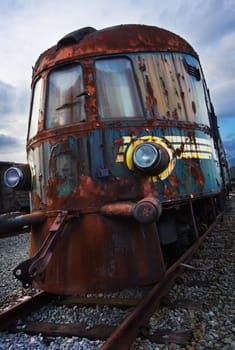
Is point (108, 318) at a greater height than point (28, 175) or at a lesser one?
lesser

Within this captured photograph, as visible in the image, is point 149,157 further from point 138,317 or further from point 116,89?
point 138,317

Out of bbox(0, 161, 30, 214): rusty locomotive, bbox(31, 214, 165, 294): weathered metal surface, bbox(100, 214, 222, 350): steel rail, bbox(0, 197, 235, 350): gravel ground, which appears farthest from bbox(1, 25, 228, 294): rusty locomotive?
bbox(0, 161, 30, 214): rusty locomotive

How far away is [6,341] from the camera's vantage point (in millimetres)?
2979

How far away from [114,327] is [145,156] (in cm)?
161

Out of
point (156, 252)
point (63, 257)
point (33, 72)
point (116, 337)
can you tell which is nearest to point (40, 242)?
point (63, 257)

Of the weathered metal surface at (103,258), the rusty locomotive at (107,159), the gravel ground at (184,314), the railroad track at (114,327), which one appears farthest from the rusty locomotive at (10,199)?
the weathered metal surface at (103,258)

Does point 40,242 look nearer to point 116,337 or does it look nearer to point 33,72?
point 116,337

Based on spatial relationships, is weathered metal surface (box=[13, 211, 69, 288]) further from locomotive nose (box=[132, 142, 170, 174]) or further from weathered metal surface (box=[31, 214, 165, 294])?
locomotive nose (box=[132, 142, 170, 174])

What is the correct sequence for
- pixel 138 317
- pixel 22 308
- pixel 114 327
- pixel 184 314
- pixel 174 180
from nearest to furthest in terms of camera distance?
pixel 138 317 < pixel 114 327 < pixel 184 314 < pixel 22 308 < pixel 174 180

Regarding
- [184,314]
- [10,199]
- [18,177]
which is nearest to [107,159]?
→ [18,177]

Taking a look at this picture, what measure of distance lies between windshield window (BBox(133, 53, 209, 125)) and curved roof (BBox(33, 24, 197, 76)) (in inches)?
5.6

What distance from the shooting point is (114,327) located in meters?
3.00

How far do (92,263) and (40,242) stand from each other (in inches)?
29.8

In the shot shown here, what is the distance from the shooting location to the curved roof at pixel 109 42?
3.94m
